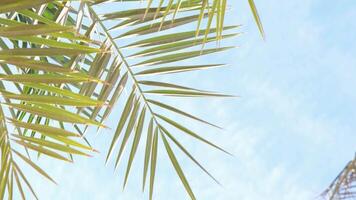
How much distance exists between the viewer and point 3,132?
1.33 metres

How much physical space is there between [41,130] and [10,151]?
0.51 ft

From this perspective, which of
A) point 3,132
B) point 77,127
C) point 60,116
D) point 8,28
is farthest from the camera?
point 77,127

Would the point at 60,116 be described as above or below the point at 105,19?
below

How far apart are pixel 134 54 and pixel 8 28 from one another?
0.68 m

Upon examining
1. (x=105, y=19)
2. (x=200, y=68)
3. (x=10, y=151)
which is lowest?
(x=10, y=151)

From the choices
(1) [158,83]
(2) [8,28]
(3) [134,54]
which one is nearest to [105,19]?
(3) [134,54]

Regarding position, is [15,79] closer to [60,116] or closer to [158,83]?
[60,116]

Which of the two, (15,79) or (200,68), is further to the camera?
(200,68)

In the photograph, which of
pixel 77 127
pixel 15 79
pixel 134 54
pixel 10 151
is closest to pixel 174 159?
pixel 134 54

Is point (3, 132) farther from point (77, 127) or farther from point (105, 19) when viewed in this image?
point (77, 127)

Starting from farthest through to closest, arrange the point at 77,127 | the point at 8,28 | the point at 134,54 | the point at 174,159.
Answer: the point at 77,127 → the point at 134,54 → the point at 174,159 → the point at 8,28

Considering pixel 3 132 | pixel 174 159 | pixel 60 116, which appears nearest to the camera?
pixel 60 116

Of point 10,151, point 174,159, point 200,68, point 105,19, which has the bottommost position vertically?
point 174,159

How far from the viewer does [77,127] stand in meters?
2.49
